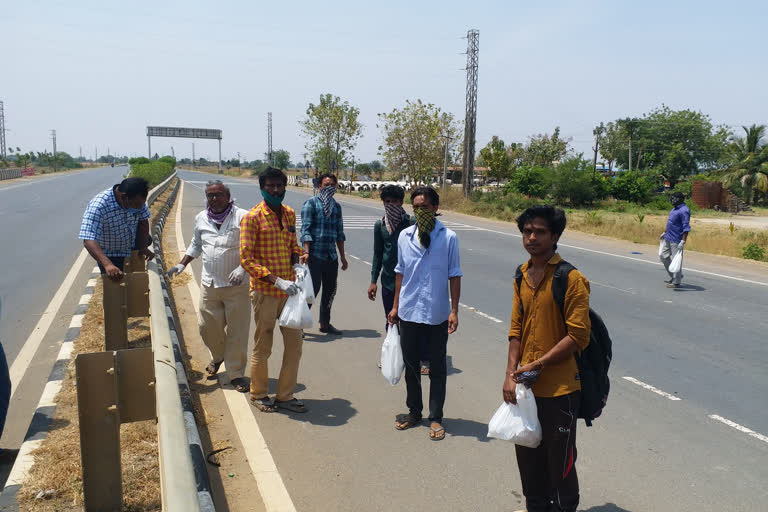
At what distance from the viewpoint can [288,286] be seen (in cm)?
485

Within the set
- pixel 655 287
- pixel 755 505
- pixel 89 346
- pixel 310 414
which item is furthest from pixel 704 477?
pixel 655 287

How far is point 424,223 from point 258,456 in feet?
6.54

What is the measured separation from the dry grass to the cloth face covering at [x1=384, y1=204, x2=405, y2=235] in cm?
275

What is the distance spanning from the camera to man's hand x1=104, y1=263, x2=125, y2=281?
5520 millimetres

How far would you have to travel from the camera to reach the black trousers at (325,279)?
735cm

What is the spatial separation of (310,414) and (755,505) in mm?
3098

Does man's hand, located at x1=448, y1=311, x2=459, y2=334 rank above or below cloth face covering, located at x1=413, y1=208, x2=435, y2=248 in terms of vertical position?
below

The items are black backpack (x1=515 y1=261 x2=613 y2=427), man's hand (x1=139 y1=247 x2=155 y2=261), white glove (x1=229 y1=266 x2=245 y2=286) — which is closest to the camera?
black backpack (x1=515 y1=261 x2=613 y2=427)

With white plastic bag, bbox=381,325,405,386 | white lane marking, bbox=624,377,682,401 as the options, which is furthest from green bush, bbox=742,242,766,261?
white plastic bag, bbox=381,325,405,386

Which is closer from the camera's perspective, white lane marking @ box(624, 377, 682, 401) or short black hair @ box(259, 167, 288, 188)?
short black hair @ box(259, 167, 288, 188)

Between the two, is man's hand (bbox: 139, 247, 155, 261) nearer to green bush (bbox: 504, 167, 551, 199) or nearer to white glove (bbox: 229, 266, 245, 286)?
white glove (bbox: 229, 266, 245, 286)

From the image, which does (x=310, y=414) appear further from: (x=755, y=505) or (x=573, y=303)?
(x=755, y=505)

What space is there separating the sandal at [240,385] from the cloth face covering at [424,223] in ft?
7.00

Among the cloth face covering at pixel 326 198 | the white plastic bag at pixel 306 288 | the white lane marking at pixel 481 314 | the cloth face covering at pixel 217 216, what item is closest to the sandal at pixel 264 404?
the white plastic bag at pixel 306 288
